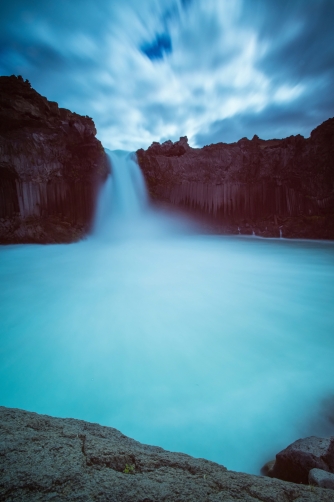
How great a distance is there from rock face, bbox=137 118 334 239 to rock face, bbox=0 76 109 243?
4987 millimetres

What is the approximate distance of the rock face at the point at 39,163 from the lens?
11195mm

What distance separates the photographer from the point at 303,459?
1693mm

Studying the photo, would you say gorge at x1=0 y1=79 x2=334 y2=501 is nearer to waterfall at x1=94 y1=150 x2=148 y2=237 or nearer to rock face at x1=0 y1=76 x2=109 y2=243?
rock face at x1=0 y1=76 x2=109 y2=243

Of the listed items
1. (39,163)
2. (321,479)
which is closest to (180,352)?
(321,479)

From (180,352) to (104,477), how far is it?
9.11ft

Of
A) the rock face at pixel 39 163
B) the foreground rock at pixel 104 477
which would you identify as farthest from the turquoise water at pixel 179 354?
the rock face at pixel 39 163

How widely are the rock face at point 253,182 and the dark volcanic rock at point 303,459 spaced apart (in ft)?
50.3

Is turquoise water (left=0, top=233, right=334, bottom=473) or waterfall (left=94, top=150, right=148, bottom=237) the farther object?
waterfall (left=94, top=150, right=148, bottom=237)

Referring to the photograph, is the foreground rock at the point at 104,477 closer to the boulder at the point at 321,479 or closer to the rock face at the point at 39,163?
the boulder at the point at 321,479

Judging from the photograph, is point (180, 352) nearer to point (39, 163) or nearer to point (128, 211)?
point (39, 163)

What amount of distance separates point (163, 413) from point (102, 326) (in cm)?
219

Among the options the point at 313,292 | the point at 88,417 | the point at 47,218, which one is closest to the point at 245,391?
the point at 88,417

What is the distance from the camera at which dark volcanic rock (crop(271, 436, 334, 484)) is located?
167cm

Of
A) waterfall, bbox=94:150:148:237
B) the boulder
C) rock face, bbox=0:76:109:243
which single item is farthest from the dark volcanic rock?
waterfall, bbox=94:150:148:237
